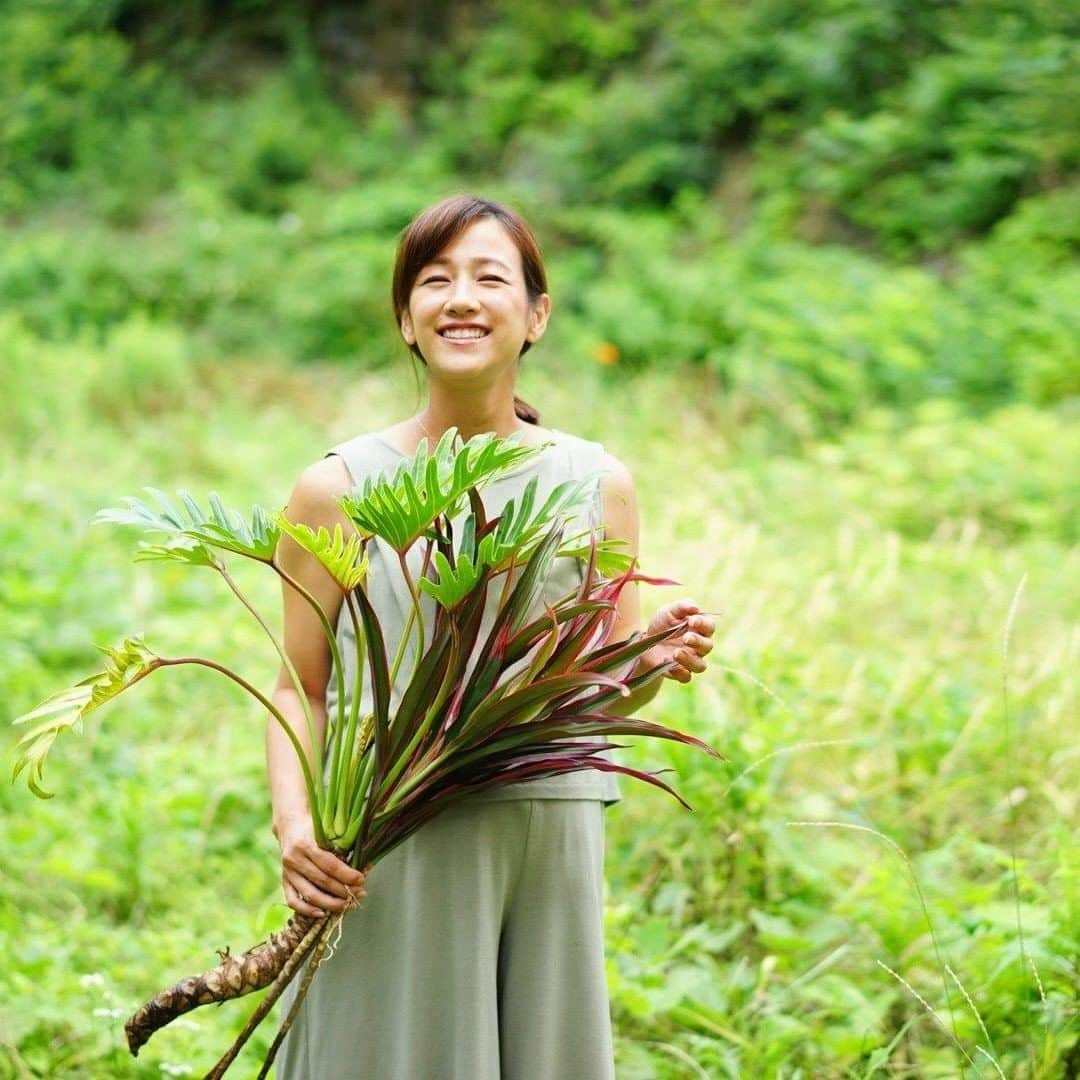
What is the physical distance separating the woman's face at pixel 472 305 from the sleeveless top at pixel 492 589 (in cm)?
17

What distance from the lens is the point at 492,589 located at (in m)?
2.13

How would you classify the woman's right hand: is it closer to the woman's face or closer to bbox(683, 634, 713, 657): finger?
bbox(683, 634, 713, 657): finger

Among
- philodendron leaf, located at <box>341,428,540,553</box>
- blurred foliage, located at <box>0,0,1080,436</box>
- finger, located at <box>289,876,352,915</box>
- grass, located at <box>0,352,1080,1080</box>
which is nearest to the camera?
philodendron leaf, located at <box>341,428,540,553</box>

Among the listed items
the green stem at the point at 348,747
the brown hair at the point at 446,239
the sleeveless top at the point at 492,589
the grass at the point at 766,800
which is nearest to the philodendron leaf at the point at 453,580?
the green stem at the point at 348,747

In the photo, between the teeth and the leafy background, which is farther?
the leafy background

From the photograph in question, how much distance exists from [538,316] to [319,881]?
0.99 metres

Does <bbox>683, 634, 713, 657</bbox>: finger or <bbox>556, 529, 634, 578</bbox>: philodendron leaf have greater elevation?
<bbox>556, 529, 634, 578</bbox>: philodendron leaf

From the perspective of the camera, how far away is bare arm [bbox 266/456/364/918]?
192 cm

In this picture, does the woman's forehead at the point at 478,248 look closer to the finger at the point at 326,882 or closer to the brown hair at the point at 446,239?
the brown hair at the point at 446,239

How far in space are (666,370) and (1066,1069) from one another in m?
6.32

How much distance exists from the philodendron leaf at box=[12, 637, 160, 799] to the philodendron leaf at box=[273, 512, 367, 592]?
0.25 meters

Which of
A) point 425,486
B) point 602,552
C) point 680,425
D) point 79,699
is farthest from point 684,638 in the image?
point 680,425

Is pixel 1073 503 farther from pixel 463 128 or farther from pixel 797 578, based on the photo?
pixel 463 128

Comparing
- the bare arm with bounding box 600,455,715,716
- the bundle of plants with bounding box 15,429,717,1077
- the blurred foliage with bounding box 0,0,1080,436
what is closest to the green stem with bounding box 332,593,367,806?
the bundle of plants with bounding box 15,429,717,1077
